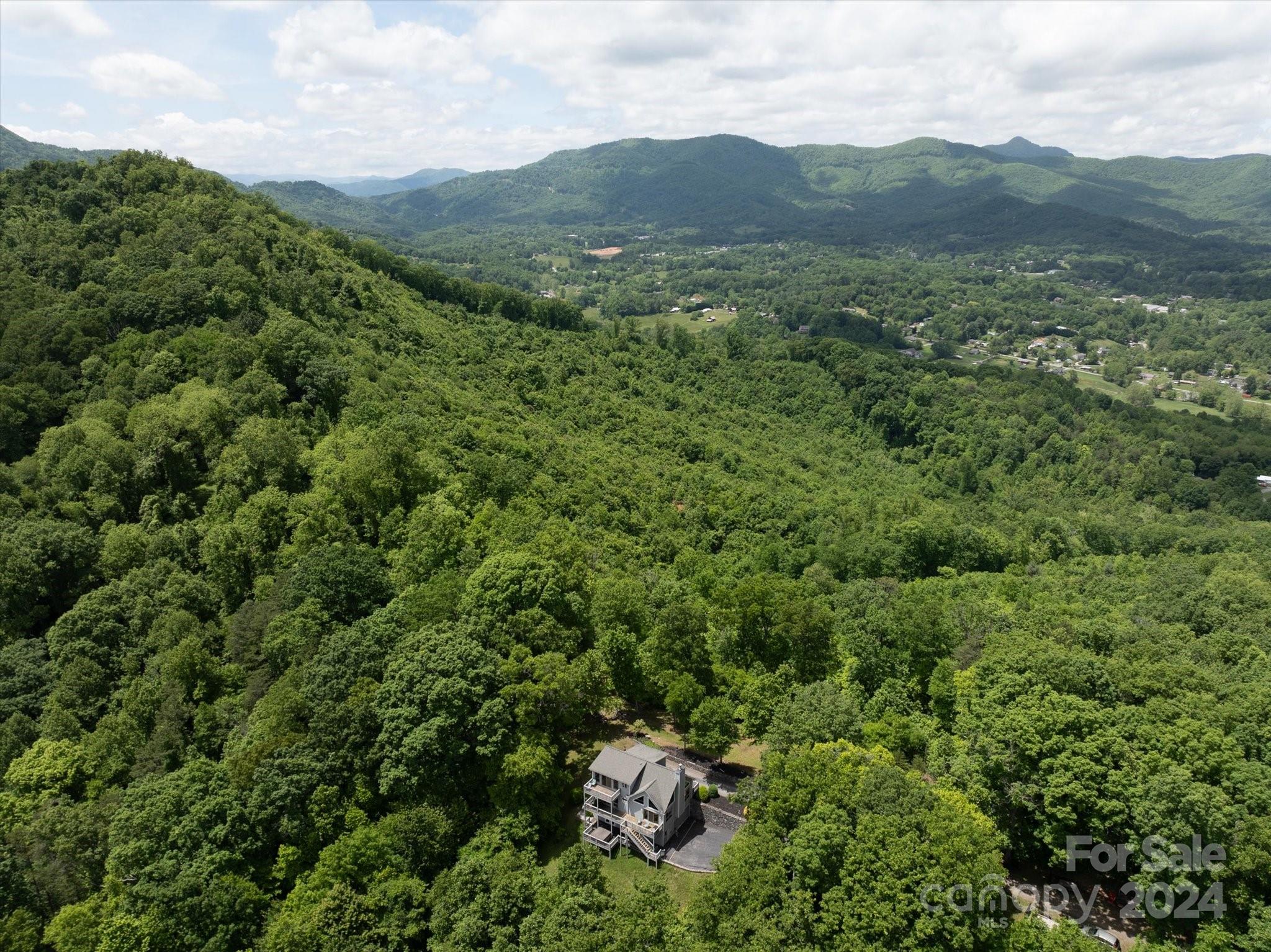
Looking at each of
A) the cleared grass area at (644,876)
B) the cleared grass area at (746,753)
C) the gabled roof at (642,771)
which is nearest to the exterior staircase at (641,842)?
the cleared grass area at (644,876)

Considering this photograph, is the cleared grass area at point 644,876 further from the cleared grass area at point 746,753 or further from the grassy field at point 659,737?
the cleared grass area at point 746,753

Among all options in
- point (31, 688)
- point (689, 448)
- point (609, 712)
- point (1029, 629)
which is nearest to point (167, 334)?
point (31, 688)

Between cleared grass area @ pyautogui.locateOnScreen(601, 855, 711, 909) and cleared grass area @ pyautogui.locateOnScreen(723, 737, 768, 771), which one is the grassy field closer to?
cleared grass area @ pyautogui.locateOnScreen(723, 737, 768, 771)

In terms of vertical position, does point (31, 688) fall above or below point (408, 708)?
Result: below

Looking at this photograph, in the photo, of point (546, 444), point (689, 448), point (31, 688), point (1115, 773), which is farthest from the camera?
point (689, 448)

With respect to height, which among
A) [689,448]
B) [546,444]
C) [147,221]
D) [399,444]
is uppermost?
[147,221]

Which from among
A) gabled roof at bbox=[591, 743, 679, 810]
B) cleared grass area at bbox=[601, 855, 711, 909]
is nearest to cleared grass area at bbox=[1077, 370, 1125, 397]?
gabled roof at bbox=[591, 743, 679, 810]

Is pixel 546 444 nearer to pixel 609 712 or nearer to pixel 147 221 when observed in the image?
pixel 609 712
